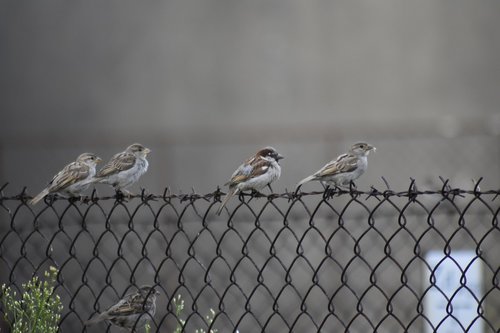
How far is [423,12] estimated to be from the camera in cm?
912

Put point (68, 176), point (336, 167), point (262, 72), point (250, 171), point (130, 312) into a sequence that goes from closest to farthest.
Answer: point (130, 312) → point (250, 171) → point (336, 167) → point (68, 176) → point (262, 72)

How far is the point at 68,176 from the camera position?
179 inches

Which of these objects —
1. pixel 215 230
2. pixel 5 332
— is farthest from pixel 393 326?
pixel 5 332

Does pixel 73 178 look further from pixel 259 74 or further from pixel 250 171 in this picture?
pixel 259 74

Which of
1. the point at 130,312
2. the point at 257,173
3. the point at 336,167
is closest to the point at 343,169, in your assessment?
the point at 336,167

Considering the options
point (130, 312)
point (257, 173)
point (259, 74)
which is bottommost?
point (130, 312)

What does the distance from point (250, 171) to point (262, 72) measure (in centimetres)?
494

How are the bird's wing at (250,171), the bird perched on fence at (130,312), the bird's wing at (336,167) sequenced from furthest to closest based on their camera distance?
→ 1. the bird's wing at (336,167)
2. the bird's wing at (250,171)
3. the bird perched on fence at (130,312)

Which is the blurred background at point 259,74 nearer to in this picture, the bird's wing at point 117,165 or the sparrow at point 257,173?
the bird's wing at point 117,165

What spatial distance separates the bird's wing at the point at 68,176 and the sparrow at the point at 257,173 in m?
0.77

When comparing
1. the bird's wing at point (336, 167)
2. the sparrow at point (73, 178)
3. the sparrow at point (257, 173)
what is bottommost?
the sparrow at point (73, 178)

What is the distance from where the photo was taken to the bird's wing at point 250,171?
4.19 m

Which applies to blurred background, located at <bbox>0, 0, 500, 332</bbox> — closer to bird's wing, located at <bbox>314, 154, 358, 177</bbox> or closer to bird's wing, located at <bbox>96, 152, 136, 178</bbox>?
bird's wing, located at <bbox>96, 152, 136, 178</bbox>

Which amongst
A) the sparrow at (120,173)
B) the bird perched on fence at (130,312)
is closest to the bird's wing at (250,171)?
the sparrow at (120,173)
